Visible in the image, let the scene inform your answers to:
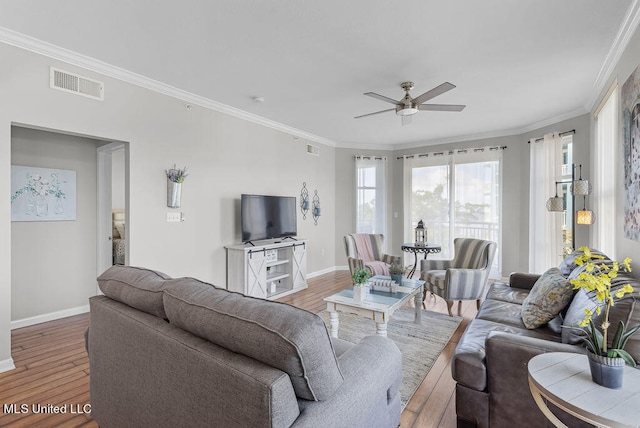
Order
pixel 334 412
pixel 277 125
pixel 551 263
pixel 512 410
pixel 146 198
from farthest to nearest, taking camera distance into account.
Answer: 1. pixel 277 125
2. pixel 551 263
3. pixel 146 198
4. pixel 512 410
5. pixel 334 412

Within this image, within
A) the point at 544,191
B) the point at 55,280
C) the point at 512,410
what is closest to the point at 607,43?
the point at 544,191

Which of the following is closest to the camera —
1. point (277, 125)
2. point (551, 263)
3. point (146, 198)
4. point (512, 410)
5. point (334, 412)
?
point (334, 412)

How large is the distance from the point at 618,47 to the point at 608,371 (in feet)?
9.31

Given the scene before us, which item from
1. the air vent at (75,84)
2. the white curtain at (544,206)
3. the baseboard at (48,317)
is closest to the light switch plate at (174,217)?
the air vent at (75,84)

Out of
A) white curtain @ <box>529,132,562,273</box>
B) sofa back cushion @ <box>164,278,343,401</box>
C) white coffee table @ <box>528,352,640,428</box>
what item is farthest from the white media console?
white curtain @ <box>529,132,562,273</box>

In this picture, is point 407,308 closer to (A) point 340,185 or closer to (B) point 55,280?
(A) point 340,185

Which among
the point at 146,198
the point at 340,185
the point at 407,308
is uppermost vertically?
the point at 340,185

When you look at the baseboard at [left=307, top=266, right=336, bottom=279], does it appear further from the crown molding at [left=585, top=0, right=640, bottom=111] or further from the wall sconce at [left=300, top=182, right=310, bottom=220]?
the crown molding at [left=585, top=0, right=640, bottom=111]

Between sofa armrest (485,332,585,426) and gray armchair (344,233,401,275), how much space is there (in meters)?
3.04

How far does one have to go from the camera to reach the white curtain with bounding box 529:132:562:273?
4.65 m

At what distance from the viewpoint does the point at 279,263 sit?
4.83m

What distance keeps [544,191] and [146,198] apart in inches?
222

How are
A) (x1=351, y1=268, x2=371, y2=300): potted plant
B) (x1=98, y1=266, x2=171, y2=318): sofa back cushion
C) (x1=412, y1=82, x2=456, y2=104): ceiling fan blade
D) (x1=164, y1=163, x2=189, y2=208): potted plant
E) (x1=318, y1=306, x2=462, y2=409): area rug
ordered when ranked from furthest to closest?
(x1=164, y1=163, x2=189, y2=208): potted plant < (x1=351, y1=268, x2=371, y2=300): potted plant < (x1=412, y1=82, x2=456, y2=104): ceiling fan blade < (x1=318, y1=306, x2=462, y2=409): area rug < (x1=98, y1=266, x2=171, y2=318): sofa back cushion

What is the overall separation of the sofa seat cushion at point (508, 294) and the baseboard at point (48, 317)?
4.79m
